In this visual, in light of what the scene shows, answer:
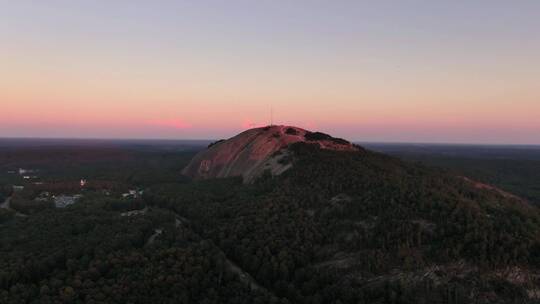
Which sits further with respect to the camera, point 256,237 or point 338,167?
point 338,167

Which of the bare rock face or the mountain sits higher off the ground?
the bare rock face

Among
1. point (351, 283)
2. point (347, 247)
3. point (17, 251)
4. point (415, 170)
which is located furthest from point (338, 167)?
point (17, 251)

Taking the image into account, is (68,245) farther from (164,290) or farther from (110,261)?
(164,290)

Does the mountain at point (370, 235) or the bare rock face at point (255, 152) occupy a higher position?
the bare rock face at point (255, 152)

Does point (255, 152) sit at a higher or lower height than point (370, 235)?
higher

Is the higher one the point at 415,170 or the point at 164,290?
the point at 415,170
